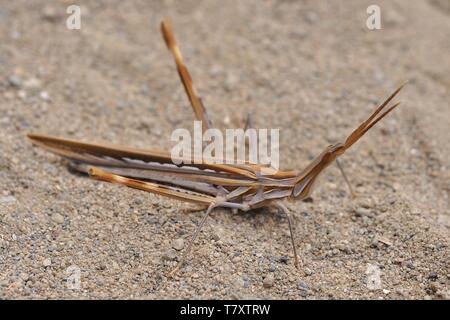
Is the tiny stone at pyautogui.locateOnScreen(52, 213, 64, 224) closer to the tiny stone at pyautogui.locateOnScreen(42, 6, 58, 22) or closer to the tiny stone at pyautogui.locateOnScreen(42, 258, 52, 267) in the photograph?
the tiny stone at pyautogui.locateOnScreen(42, 258, 52, 267)

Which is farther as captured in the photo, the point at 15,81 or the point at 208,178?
the point at 15,81

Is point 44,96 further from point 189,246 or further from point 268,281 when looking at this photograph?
point 268,281

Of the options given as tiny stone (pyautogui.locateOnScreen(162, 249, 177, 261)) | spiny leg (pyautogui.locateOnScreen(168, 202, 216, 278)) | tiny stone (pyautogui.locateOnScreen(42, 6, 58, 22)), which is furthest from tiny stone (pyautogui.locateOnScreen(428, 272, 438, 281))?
tiny stone (pyautogui.locateOnScreen(42, 6, 58, 22))

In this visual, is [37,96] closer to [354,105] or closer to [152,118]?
[152,118]

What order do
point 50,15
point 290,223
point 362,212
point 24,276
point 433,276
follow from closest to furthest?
point 24,276 → point 433,276 → point 290,223 → point 362,212 → point 50,15

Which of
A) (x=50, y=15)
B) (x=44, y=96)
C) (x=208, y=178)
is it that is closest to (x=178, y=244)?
(x=208, y=178)

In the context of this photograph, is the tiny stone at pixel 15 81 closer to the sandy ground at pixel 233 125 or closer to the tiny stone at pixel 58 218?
the sandy ground at pixel 233 125

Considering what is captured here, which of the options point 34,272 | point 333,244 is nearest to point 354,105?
point 333,244

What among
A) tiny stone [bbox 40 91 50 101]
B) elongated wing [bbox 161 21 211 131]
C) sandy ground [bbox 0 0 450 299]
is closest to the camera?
sandy ground [bbox 0 0 450 299]

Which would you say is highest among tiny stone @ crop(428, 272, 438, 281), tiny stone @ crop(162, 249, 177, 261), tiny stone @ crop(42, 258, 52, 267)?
tiny stone @ crop(162, 249, 177, 261)
